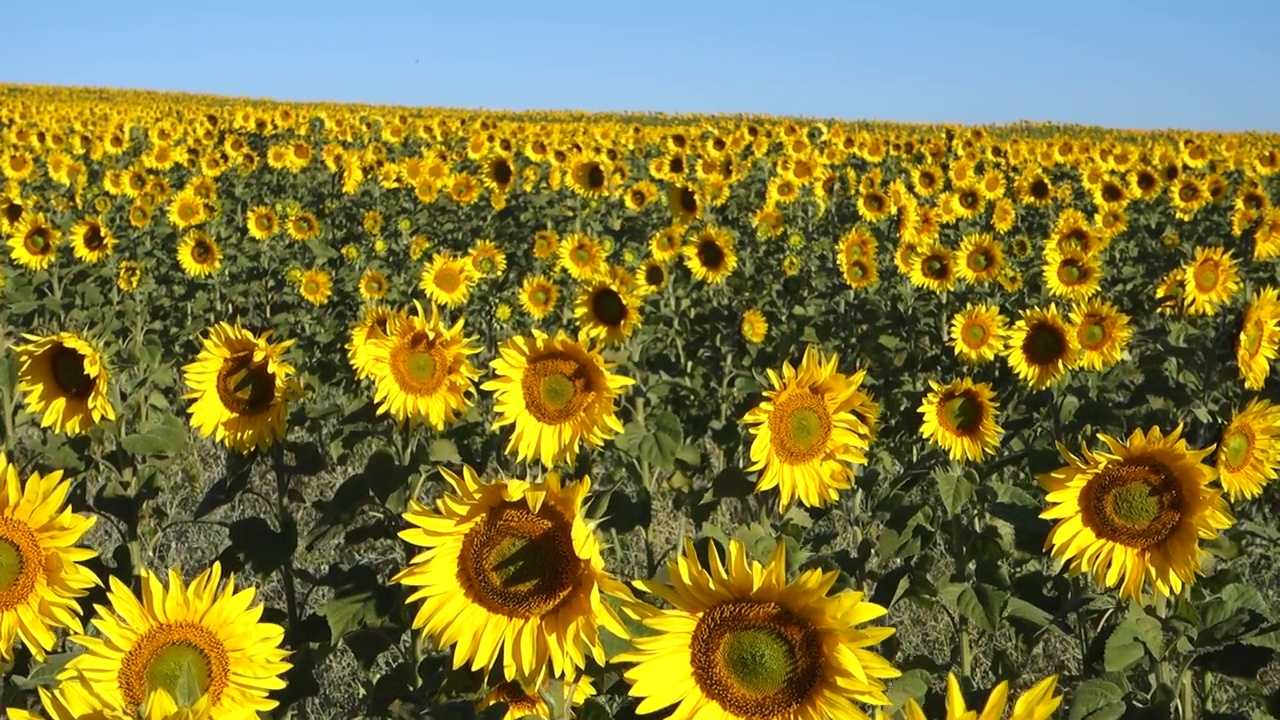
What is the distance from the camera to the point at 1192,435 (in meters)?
4.48

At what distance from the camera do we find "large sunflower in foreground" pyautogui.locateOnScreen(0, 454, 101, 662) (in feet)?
7.56

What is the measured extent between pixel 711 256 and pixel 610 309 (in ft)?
10.1

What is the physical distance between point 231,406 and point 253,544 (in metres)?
0.54

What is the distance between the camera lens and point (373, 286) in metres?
7.96

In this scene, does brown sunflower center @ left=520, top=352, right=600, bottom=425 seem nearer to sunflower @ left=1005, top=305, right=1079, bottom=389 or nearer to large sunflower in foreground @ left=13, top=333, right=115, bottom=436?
large sunflower in foreground @ left=13, top=333, right=115, bottom=436

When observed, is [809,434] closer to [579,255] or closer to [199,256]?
[579,255]


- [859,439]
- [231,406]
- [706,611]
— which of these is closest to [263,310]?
[231,406]

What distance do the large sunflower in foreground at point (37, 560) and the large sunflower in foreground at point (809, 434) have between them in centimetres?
171

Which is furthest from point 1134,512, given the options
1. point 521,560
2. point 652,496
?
point 652,496

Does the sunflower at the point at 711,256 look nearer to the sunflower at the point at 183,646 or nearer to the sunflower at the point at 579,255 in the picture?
the sunflower at the point at 579,255

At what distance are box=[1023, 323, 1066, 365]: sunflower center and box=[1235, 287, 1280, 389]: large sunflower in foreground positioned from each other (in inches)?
33.0

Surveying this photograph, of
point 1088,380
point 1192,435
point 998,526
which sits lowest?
point 998,526

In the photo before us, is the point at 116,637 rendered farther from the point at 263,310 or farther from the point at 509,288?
the point at 263,310

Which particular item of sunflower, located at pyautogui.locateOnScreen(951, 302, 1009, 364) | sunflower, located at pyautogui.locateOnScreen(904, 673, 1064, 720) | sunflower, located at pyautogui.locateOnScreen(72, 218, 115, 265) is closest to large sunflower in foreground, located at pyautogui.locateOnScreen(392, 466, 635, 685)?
sunflower, located at pyautogui.locateOnScreen(904, 673, 1064, 720)
